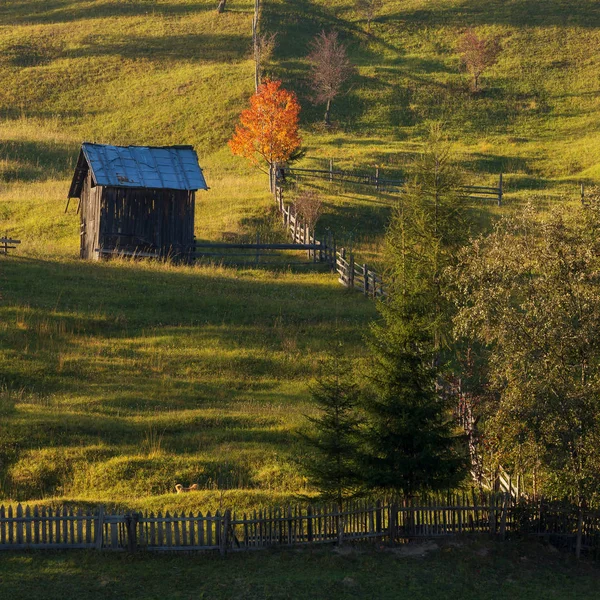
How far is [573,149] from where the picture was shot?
224ft

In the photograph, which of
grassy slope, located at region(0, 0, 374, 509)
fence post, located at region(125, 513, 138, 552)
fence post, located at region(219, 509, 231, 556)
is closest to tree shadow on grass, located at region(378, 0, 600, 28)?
grassy slope, located at region(0, 0, 374, 509)

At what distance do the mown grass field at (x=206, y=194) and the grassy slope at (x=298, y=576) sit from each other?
2.73m

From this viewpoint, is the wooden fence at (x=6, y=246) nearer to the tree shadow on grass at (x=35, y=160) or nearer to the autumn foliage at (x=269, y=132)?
the autumn foliage at (x=269, y=132)

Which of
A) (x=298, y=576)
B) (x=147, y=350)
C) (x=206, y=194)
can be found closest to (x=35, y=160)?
(x=206, y=194)

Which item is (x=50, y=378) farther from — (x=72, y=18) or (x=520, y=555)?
(x=72, y=18)

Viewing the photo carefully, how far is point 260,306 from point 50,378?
396 inches

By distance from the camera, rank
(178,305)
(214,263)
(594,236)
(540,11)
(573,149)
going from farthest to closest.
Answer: (540,11)
(573,149)
(214,263)
(178,305)
(594,236)

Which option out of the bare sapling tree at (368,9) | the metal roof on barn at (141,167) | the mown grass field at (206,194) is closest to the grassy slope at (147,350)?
the mown grass field at (206,194)

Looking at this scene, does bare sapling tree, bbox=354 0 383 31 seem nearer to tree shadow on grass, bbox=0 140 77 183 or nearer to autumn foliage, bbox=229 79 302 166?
tree shadow on grass, bbox=0 140 77 183

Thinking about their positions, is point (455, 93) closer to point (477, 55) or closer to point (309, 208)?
point (477, 55)

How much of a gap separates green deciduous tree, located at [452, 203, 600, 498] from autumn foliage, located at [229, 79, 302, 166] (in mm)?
36215

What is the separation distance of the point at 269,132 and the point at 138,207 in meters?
14.1

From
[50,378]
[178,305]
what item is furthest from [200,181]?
[50,378]

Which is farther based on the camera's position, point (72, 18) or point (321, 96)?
point (72, 18)
